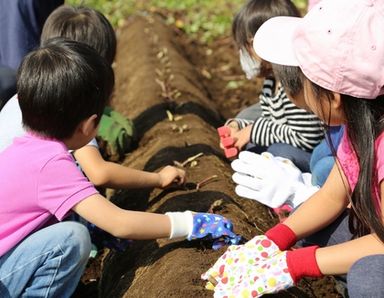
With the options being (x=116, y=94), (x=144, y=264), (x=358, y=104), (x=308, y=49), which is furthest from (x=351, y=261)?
(x=116, y=94)

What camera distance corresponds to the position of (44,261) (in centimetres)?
266

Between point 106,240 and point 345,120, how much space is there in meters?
1.36

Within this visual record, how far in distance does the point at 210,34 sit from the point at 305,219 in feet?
15.9

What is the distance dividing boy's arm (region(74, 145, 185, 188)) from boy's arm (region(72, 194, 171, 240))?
0.51 meters

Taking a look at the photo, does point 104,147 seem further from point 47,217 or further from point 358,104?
point 358,104

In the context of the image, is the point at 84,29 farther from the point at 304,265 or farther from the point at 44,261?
the point at 304,265

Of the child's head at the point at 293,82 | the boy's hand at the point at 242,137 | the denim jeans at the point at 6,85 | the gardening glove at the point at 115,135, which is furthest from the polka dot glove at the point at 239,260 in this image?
the denim jeans at the point at 6,85

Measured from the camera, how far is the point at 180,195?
329 centimetres

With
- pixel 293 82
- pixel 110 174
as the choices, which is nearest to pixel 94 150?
pixel 110 174

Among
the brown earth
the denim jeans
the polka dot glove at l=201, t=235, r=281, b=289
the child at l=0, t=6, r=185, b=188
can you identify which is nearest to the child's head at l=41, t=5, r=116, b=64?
the child at l=0, t=6, r=185, b=188

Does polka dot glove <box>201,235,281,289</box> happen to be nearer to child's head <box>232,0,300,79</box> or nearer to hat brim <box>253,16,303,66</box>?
hat brim <box>253,16,303,66</box>

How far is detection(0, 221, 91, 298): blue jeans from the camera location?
264 cm

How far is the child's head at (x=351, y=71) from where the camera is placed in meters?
2.25

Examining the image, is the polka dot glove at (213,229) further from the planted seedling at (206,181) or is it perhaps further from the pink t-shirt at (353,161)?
the planted seedling at (206,181)
